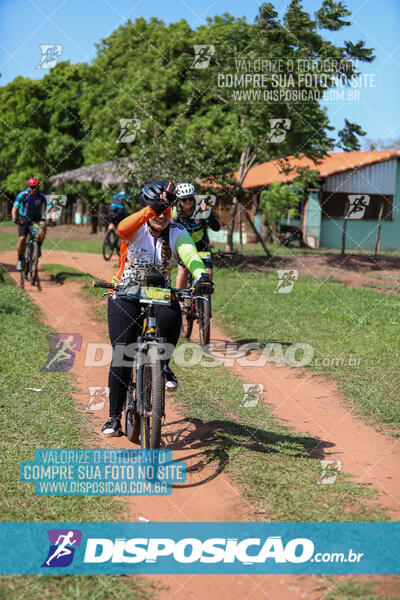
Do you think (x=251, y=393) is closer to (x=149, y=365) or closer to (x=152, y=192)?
(x=149, y=365)

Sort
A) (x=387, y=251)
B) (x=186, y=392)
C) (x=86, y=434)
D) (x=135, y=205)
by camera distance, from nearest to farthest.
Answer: (x=86, y=434) → (x=186, y=392) → (x=135, y=205) → (x=387, y=251)

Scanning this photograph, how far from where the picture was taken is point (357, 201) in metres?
24.9

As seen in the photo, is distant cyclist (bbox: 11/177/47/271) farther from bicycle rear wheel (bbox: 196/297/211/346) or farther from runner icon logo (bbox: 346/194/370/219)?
runner icon logo (bbox: 346/194/370/219)

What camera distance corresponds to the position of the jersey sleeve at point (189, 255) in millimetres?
4719

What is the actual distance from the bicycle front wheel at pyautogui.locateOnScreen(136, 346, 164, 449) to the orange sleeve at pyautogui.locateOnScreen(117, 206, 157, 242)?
918 mm

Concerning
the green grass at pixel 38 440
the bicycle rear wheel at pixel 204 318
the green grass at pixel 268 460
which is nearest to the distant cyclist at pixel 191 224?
the bicycle rear wheel at pixel 204 318

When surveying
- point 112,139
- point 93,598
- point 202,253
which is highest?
point 112,139

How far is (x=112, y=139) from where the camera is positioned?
31.1 m

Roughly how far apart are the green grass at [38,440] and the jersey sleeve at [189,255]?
176 cm

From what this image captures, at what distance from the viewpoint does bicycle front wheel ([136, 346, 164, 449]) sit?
4.46m

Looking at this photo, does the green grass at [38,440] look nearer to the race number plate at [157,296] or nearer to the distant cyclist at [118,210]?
the race number plate at [157,296]

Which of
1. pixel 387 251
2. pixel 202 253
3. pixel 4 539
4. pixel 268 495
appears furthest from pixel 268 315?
pixel 387 251

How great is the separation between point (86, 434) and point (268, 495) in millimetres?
1841

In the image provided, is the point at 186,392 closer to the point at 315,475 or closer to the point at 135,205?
the point at 315,475
